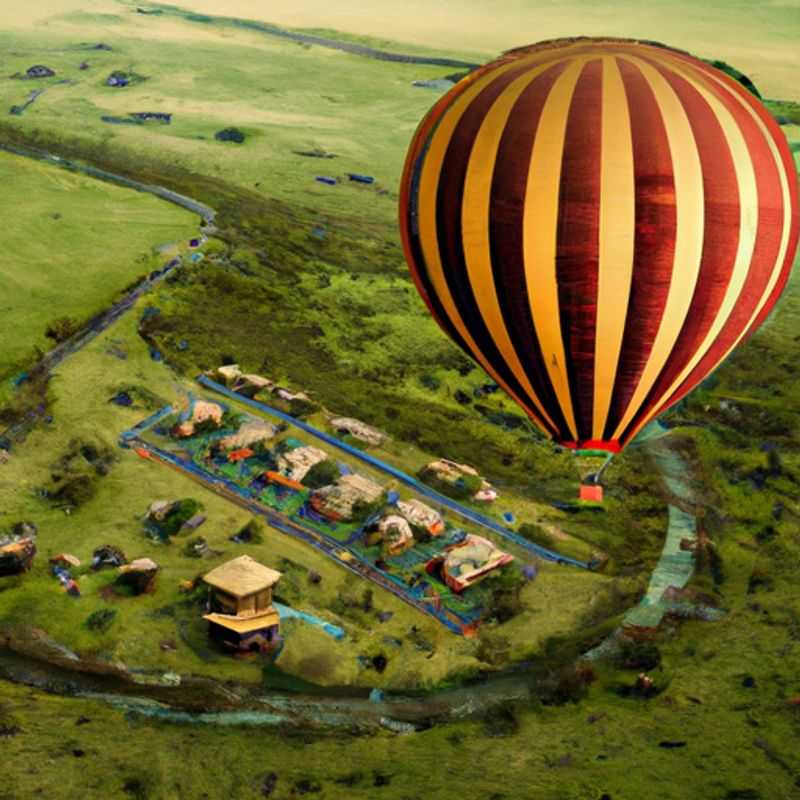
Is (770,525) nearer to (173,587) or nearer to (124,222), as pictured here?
(173,587)

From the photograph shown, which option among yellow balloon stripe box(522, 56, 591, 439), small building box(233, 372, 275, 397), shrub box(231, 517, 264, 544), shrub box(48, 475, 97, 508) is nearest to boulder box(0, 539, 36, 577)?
shrub box(48, 475, 97, 508)

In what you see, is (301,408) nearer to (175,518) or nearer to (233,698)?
(175,518)

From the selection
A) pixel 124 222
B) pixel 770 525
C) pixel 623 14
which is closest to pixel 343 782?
pixel 770 525

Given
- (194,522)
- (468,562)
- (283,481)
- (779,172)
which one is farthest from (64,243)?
(779,172)

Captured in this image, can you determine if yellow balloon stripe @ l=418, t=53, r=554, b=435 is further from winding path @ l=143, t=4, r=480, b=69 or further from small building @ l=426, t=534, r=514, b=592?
winding path @ l=143, t=4, r=480, b=69

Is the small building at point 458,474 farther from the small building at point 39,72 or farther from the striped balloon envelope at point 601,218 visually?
the small building at point 39,72

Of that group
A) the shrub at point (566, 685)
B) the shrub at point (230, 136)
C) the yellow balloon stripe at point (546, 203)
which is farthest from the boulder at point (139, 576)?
the shrub at point (230, 136)
